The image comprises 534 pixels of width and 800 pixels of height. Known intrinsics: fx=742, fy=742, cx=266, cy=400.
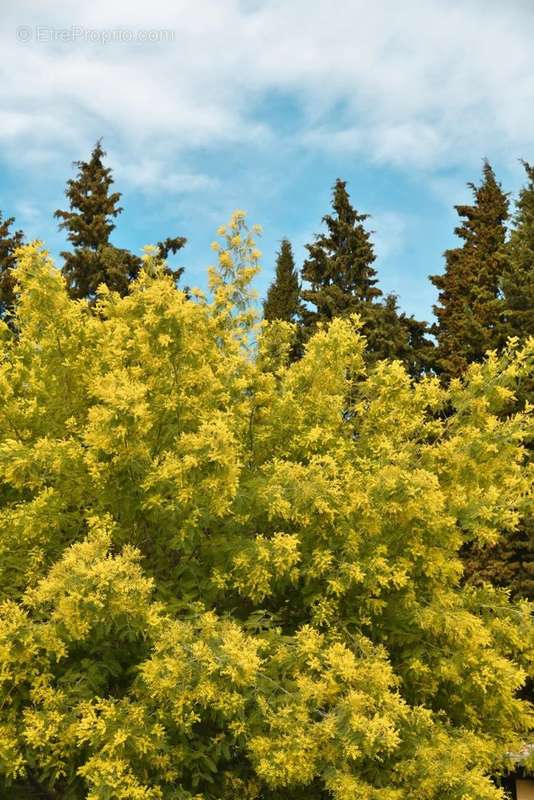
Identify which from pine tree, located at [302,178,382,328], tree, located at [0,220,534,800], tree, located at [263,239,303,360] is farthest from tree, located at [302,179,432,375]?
tree, located at [0,220,534,800]

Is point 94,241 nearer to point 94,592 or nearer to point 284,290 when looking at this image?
point 284,290

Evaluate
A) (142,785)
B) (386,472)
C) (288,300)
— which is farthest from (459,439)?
(288,300)

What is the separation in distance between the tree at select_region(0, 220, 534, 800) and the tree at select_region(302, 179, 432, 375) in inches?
689

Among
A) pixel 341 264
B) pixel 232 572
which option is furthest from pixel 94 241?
pixel 232 572

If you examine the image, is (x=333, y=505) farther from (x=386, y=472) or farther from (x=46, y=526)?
(x=46, y=526)

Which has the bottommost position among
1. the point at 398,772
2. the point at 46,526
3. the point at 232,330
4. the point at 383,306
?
the point at 398,772

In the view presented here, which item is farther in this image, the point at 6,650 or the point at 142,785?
the point at 142,785

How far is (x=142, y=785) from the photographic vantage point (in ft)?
21.4

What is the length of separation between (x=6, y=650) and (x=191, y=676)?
153cm

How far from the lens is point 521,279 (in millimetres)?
23797

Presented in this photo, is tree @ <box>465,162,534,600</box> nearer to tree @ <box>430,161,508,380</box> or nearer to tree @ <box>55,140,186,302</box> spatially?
tree @ <box>430,161,508,380</box>

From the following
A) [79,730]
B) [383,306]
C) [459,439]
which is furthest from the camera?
[383,306]

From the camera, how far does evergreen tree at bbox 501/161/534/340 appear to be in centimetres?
2367

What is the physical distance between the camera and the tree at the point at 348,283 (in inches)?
1066
